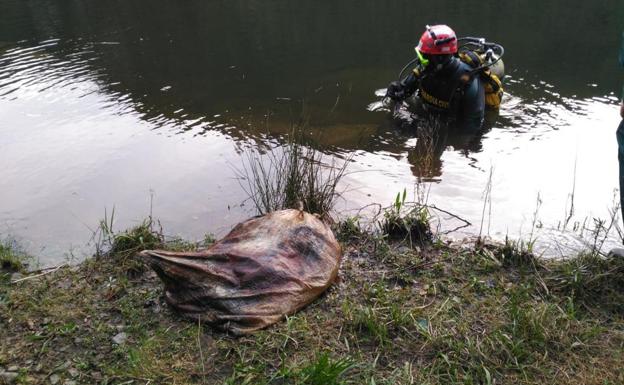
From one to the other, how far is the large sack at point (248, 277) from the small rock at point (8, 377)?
82 centimetres

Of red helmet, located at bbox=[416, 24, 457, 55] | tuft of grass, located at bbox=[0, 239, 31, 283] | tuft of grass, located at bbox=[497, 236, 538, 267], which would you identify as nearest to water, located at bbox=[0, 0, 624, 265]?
tuft of grass, located at bbox=[0, 239, 31, 283]

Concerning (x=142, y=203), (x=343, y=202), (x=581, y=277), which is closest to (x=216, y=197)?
(x=142, y=203)

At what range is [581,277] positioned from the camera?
313 cm

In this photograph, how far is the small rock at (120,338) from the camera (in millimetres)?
2809

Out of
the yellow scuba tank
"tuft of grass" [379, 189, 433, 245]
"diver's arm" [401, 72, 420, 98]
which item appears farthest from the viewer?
"diver's arm" [401, 72, 420, 98]

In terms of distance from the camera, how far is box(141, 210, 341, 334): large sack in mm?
2881

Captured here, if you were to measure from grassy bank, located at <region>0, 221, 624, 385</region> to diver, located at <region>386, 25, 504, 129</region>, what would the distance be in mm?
3108

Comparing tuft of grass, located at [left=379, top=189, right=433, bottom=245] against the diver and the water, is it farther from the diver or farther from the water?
the diver

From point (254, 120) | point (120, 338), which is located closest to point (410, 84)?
point (254, 120)

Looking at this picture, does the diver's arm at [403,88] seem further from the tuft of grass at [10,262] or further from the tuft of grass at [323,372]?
the tuft of grass at [323,372]

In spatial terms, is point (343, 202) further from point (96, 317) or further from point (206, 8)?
point (206, 8)

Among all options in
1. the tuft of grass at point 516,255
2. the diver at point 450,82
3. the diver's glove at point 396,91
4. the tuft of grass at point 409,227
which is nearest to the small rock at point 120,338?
the tuft of grass at point 409,227

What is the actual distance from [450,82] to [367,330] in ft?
13.8

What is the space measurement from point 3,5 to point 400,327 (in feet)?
54.9
